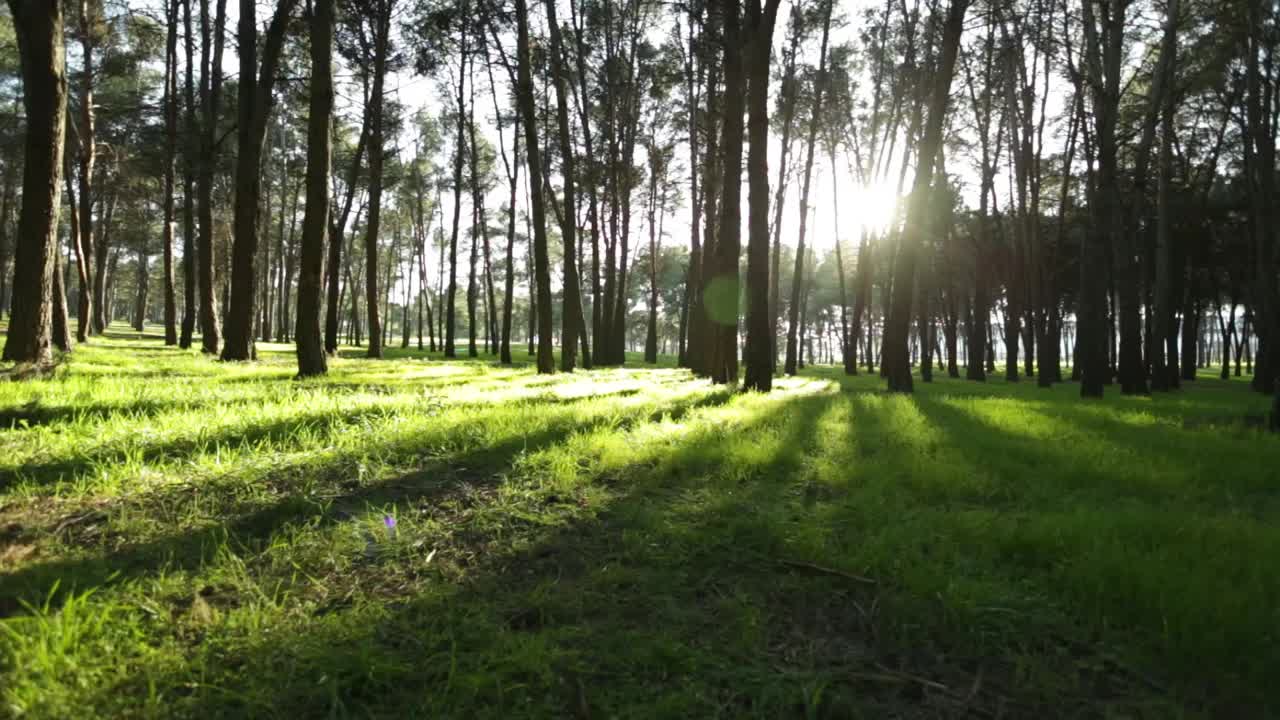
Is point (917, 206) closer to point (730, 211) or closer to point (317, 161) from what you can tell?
point (730, 211)

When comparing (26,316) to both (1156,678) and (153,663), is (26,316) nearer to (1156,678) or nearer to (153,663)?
(153,663)

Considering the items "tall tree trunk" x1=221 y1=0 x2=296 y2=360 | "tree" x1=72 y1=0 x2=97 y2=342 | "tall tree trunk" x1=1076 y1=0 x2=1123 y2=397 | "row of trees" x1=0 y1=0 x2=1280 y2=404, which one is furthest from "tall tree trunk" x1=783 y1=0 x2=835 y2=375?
"tree" x1=72 y1=0 x2=97 y2=342

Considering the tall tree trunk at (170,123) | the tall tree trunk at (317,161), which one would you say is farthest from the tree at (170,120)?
the tall tree trunk at (317,161)

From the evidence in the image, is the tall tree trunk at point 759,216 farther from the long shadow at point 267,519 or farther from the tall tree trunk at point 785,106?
the tall tree trunk at point 785,106

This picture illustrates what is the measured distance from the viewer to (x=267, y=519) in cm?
299

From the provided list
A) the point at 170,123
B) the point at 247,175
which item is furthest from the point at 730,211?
the point at 170,123

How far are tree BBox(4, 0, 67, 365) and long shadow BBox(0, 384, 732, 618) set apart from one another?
651 centimetres

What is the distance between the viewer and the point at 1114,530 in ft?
9.73

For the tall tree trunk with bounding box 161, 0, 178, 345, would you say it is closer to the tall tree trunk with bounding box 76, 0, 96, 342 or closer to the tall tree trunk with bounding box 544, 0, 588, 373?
the tall tree trunk with bounding box 76, 0, 96, 342

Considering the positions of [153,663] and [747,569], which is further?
[747,569]

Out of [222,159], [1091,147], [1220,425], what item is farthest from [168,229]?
[1091,147]

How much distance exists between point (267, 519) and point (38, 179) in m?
7.52

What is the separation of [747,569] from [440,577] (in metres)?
1.45

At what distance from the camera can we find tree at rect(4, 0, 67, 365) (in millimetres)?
6852
